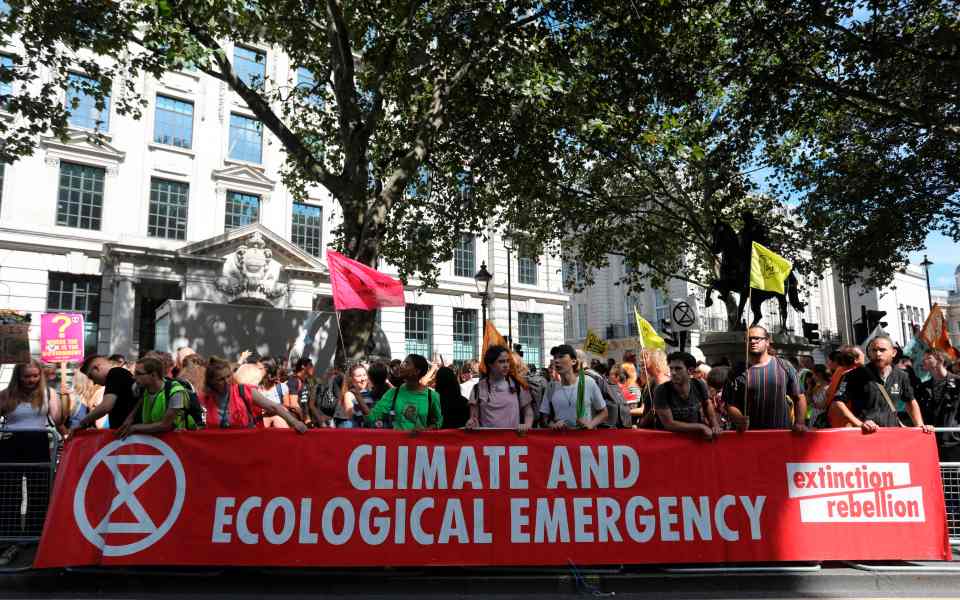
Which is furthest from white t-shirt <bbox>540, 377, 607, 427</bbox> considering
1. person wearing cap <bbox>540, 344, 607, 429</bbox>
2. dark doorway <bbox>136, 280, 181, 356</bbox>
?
dark doorway <bbox>136, 280, 181, 356</bbox>

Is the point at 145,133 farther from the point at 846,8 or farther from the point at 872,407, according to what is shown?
the point at 872,407

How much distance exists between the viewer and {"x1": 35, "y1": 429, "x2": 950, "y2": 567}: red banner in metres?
5.39

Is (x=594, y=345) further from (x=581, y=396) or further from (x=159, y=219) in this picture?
(x=159, y=219)

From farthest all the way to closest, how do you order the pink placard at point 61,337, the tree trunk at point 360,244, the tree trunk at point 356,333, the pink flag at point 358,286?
the pink placard at point 61,337 → the tree trunk at point 360,244 → the tree trunk at point 356,333 → the pink flag at point 358,286

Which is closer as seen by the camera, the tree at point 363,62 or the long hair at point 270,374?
the long hair at point 270,374

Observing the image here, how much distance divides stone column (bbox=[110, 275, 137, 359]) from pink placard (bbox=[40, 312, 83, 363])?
7.74 meters

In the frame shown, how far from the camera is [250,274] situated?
25141 mm

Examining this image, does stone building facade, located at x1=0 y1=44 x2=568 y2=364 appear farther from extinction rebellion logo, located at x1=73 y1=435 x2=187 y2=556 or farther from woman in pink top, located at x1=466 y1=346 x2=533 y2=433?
extinction rebellion logo, located at x1=73 y1=435 x2=187 y2=556

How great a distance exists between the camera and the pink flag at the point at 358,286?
Answer: 8711mm

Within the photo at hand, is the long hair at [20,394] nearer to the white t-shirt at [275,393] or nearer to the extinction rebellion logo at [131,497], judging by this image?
the extinction rebellion logo at [131,497]

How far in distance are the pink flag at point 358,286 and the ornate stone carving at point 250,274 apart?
17.4 m

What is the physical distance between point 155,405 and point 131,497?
2.40ft

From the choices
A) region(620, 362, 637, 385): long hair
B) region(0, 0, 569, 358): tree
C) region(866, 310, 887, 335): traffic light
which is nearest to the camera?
region(620, 362, 637, 385): long hair

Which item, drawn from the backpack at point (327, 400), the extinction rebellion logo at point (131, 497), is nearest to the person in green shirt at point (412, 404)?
the extinction rebellion logo at point (131, 497)
